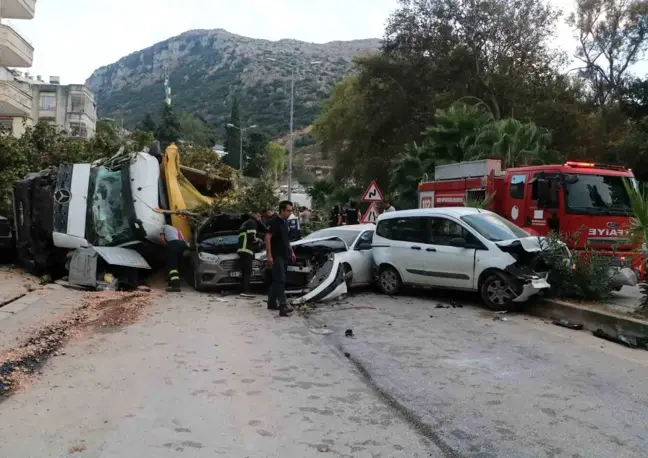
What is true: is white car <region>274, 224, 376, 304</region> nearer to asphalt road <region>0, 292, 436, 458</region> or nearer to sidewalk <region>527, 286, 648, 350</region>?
asphalt road <region>0, 292, 436, 458</region>

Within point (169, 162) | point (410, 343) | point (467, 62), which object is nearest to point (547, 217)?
point (410, 343)

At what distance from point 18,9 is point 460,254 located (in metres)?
28.4

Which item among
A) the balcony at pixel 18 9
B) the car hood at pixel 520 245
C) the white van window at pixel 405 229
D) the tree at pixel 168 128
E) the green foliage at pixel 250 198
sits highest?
the tree at pixel 168 128

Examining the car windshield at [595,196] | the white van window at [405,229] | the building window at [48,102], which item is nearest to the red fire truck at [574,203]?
the car windshield at [595,196]

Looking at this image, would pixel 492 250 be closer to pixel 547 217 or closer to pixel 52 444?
pixel 547 217

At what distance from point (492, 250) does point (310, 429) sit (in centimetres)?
626

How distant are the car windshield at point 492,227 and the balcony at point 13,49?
2435cm

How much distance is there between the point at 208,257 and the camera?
484 inches

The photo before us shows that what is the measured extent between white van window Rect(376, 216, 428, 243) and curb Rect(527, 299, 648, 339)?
2.34m

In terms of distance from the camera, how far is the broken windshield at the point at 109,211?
13.0 meters

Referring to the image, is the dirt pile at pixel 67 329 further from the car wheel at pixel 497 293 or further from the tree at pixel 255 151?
the tree at pixel 255 151

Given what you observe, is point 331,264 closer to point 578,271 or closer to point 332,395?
point 578,271

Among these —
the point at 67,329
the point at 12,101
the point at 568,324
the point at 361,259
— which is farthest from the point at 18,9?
the point at 568,324

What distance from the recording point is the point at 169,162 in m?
14.0
